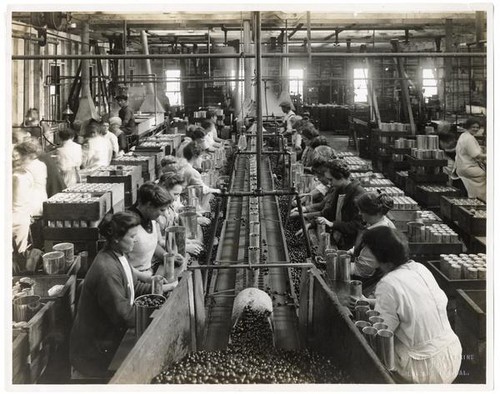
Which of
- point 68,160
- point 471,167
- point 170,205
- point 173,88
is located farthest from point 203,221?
point 173,88

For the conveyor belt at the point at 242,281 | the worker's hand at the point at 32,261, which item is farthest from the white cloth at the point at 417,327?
the worker's hand at the point at 32,261

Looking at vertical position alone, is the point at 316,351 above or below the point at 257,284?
below

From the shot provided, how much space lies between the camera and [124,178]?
4812 mm

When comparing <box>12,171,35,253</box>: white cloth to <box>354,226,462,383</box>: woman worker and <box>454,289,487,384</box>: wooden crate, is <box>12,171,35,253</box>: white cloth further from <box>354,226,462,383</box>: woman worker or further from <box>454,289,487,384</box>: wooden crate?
<box>454,289,487,384</box>: wooden crate

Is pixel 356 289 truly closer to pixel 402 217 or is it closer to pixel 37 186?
pixel 402 217

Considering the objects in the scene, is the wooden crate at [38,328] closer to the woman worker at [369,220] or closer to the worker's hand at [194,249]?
the worker's hand at [194,249]

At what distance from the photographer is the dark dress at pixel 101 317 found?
2.28m

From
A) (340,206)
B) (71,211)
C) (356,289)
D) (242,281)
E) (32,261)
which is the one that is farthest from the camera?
(340,206)

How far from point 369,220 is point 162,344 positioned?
1.48 meters

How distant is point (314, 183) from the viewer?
4691mm

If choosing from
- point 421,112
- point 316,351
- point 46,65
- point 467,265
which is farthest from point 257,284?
point 421,112
